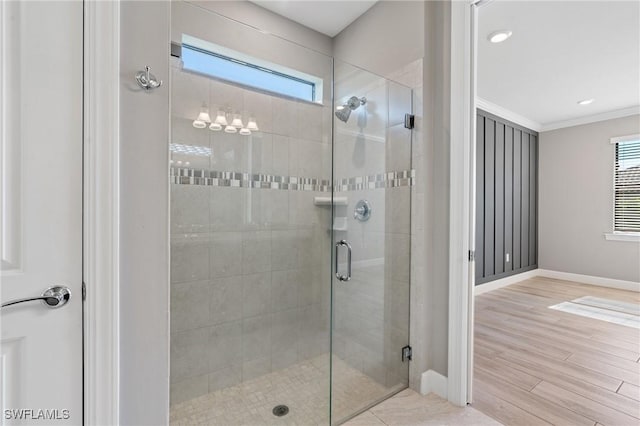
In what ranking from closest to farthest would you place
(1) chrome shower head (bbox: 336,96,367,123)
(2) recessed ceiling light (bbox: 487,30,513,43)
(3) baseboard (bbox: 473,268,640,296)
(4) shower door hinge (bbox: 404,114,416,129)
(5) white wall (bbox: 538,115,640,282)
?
(4) shower door hinge (bbox: 404,114,416,129) < (1) chrome shower head (bbox: 336,96,367,123) < (2) recessed ceiling light (bbox: 487,30,513,43) < (3) baseboard (bbox: 473,268,640,296) < (5) white wall (bbox: 538,115,640,282)

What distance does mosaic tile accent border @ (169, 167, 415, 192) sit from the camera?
193 cm

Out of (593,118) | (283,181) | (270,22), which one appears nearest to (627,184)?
(593,118)

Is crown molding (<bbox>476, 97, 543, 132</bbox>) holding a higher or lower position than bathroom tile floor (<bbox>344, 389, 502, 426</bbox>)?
higher

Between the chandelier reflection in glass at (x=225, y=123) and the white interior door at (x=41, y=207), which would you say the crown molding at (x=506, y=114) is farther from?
the white interior door at (x=41, y=207)

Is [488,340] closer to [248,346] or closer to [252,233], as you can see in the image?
[248,346]

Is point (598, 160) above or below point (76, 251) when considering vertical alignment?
above

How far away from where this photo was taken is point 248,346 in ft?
6.93

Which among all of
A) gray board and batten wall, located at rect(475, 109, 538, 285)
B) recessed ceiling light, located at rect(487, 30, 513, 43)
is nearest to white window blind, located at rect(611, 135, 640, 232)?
gray board and batten wall, located at rect(475, 109, 538, 285)

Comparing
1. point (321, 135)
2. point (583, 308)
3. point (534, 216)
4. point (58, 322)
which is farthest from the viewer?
point (534, 216)

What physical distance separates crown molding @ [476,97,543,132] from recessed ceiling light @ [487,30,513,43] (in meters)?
1.51

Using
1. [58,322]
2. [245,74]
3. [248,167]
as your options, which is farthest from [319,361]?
[245,74]

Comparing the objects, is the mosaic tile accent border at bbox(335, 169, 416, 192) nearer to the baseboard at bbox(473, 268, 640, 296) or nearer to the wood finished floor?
the wood finished floor

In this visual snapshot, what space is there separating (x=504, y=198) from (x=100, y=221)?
4.98m

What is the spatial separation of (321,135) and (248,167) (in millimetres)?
641
